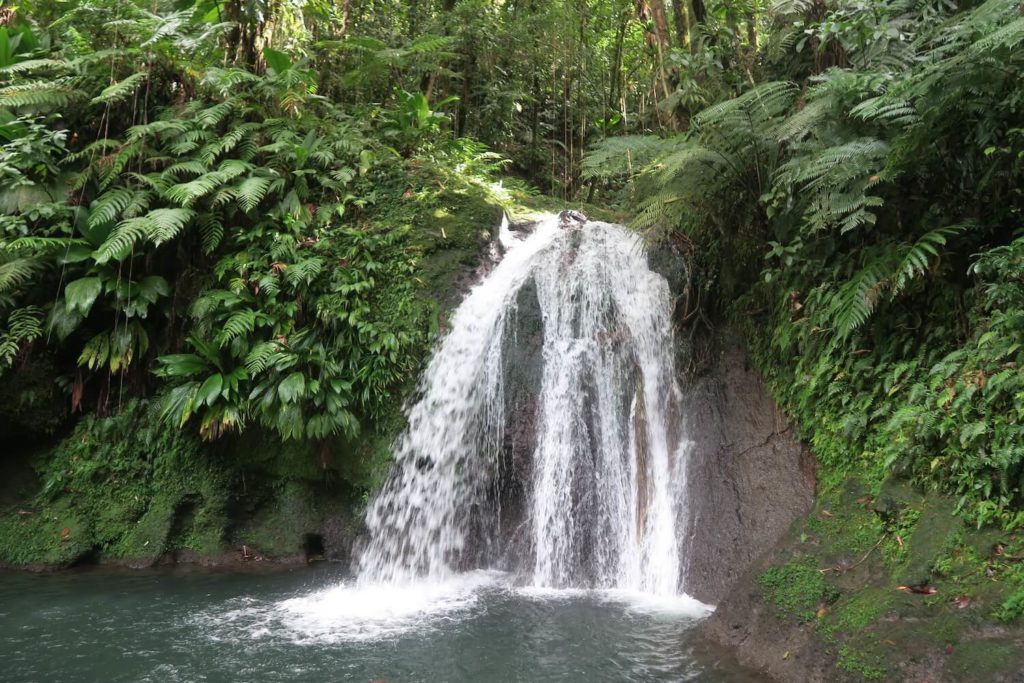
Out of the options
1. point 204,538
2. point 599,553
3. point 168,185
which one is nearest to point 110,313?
point 168,185

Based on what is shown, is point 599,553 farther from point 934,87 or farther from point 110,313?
point 110,313

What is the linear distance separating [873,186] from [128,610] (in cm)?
658

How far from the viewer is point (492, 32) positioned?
12383mm

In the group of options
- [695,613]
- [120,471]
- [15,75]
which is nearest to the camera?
[695,613]

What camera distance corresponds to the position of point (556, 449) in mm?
6438

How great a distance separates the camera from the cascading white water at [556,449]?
6059mm

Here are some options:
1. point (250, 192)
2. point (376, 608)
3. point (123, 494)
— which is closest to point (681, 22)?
point (250, 192)

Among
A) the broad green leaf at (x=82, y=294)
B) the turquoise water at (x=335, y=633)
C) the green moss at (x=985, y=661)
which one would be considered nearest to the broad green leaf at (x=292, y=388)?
the turquoise water at (x=335, y=633)

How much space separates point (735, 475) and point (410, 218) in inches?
175

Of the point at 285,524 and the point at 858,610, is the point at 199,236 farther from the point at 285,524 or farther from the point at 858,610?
the point at 858,610

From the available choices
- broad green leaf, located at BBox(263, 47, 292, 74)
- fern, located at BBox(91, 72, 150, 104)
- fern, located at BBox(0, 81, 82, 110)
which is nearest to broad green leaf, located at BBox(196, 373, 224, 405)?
fern, located at BBox(91, 72, 150, 104)

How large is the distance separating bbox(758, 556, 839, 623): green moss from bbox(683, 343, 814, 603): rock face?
0.42 m

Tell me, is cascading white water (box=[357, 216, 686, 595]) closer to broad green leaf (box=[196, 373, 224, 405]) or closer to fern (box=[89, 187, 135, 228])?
broad green leaf (box=[196, 373, 224, 405])

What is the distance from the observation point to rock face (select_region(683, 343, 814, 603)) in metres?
5.28
